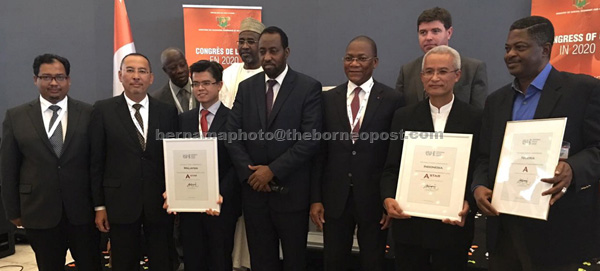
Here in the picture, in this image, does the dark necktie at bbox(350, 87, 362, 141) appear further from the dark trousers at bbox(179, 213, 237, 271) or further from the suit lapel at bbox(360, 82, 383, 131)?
the dark trousers at bbox(179, 213, 237, 271)

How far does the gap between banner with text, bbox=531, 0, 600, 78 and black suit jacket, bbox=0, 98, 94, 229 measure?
423 centimetres

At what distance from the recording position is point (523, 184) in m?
1.72

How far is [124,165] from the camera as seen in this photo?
101 inches

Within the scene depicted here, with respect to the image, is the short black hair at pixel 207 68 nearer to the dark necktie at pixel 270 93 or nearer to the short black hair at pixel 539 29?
the dark necktie at pixel 270 93

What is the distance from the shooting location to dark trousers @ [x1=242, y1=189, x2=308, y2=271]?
2510 millimetres

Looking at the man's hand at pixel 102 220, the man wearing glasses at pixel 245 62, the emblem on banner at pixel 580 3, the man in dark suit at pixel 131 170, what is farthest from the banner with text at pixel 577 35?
the man's hand at pixel 102 220

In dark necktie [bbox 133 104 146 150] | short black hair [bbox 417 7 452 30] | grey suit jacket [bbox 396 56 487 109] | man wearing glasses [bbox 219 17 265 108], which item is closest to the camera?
dark necktie [bbox 133 104 146 150]

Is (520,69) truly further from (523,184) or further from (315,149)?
(315,149)

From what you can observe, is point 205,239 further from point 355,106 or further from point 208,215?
point 355,106

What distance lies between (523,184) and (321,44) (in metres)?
A: 3.59

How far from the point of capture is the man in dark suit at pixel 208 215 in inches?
104

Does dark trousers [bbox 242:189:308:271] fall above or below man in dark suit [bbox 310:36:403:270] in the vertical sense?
below

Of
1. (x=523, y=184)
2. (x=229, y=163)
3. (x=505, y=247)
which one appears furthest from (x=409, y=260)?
(x=229, y=163)

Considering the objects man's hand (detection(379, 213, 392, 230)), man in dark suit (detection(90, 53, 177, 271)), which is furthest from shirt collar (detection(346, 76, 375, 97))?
man in dark suit (detection(90, 53, 177, 271))
